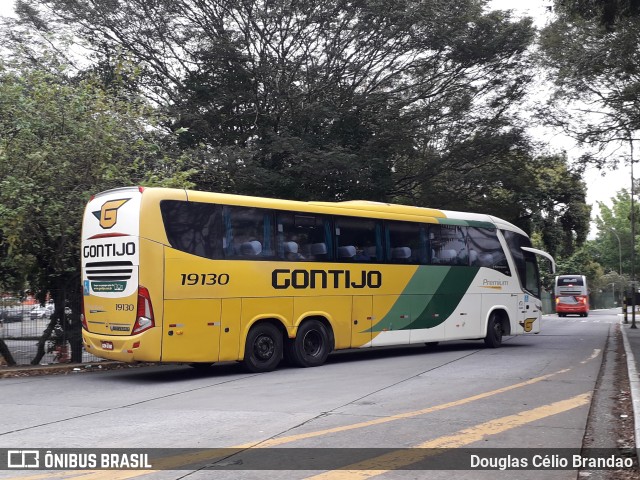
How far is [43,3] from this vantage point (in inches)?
971

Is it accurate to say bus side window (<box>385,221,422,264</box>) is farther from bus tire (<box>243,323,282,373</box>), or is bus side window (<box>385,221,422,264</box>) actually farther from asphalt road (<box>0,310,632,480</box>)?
bus tire (<box>243,323,282,373</box>)

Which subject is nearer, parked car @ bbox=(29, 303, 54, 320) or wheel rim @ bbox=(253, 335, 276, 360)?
wheel rim @ bbox=(253, 335, 276, 360)

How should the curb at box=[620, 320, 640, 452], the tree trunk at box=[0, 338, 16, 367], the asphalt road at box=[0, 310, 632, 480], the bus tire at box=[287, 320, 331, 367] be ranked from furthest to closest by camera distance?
1. the tree trunk at box=[0, 338, 16, 367]
2. the bus tire at box=[287, 320, 331, 367]
3. the curb at box=[620, 320, 640, 452]
4. the asphalt road at box=[0, 310, 632, 480]

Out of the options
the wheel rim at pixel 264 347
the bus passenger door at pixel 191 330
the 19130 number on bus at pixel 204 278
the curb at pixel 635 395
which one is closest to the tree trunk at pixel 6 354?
the bus passenger door at pixel 191 330

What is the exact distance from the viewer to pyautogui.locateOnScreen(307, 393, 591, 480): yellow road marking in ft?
19.3

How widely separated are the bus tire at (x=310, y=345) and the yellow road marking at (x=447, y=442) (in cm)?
587

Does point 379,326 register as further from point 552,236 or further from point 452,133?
point 552,236

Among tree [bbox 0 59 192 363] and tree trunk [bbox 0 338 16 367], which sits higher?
tree [bbox 0 59 192 363]

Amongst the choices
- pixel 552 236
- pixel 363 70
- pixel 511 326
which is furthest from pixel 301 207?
pixel 552 236

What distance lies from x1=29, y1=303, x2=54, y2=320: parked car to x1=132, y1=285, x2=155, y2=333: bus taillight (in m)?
4.49

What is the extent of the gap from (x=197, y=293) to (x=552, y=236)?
29.8 meters

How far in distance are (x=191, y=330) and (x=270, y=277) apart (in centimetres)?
206

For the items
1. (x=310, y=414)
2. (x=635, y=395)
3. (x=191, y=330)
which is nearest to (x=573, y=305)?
(x=635, y=395)

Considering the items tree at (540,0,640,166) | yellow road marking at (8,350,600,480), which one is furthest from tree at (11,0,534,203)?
yellow road marking at (8,350,600,480)
